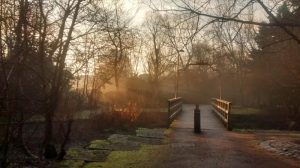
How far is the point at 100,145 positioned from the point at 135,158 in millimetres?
2391

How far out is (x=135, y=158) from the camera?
1168 cm

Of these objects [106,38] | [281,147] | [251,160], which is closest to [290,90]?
[106,38]

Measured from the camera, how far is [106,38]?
72.4 feet

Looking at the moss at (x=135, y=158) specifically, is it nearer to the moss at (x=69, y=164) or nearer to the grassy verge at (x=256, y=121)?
the moss at (x=69, y=164)

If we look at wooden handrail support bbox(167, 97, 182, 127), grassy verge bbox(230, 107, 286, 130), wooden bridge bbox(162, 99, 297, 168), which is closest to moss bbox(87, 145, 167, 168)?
wooden bridge bbox(162, 99, 297, 168)

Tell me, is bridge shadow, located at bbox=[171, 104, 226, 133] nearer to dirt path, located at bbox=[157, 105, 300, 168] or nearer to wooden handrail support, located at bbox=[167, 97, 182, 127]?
wooden handrail support, located at bbox=[167, 97, 182, 127]

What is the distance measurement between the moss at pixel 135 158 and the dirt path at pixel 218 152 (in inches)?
11.0

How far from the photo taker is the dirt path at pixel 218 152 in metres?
11.0

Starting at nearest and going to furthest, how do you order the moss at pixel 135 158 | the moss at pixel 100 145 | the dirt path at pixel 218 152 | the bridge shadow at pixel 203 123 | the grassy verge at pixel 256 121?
the moss at pixel 135 158 → the dirt path at pixel 218 152 → the moss at pixel 100 145 → the bridge shadow at pixel 203 123 → the grassy verge at pixel 256 121

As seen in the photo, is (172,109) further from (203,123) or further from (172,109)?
(203,123)

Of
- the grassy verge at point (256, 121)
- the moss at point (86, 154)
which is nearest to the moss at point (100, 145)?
the moss at point (86, 154)

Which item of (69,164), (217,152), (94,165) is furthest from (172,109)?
(69,164)

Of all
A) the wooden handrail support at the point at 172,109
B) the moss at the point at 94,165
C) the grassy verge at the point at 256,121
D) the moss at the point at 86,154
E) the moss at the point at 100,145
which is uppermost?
the wooden handrail support at the point at 172,109

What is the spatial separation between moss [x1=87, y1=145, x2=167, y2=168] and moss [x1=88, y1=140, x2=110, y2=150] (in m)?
1.02
